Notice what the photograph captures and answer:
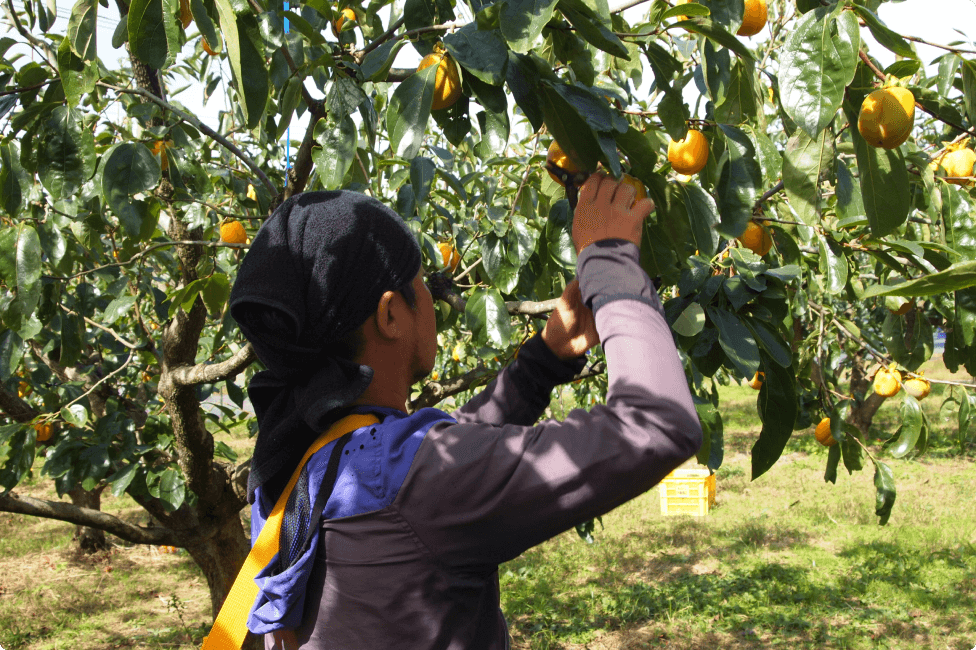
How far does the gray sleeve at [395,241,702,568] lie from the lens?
0.76 metres

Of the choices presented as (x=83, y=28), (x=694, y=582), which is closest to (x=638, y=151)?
(x=83, y=28)

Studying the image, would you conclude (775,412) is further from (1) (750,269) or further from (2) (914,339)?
(2) (914,339)

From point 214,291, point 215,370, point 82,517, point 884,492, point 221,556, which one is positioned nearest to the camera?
point 214,291

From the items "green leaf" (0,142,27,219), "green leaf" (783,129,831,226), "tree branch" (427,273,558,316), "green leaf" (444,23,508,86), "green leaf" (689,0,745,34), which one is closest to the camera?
"green leaf" (444,23,508,86)

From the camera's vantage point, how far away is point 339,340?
0.97m

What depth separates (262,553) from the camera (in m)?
0.94

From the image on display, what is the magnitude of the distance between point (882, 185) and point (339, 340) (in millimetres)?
807

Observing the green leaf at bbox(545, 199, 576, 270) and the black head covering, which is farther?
the green leaf at bbox(545, 199, 576, 270)

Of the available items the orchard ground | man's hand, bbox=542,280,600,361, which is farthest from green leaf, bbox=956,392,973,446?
the orchard ground

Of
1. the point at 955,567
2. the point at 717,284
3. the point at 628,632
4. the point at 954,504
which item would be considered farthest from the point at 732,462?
the point at 717,284

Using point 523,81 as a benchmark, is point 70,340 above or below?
below

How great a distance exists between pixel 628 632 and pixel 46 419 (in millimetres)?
3101

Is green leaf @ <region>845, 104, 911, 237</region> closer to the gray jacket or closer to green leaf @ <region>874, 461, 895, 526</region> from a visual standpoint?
the gray jacket

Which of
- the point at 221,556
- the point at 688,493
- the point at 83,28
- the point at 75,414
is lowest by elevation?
the point at 688,493
